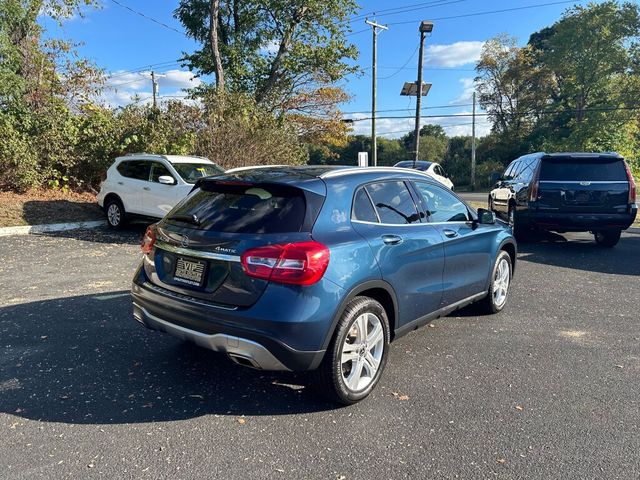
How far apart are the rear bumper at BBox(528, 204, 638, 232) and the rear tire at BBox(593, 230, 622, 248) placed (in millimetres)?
712

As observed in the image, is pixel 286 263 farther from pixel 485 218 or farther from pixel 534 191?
pixel 534 191

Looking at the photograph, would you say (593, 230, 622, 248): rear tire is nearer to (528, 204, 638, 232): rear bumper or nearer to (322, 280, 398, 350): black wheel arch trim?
(528, 204, 638, 232): rear bumper

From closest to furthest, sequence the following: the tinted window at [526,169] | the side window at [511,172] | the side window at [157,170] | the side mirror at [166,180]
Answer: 1. the tinted window at [526,169]
2. the side mirror at [166,180]
3. the side window at [157,170]
4. the side window at [511,172]

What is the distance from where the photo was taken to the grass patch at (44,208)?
11.2m

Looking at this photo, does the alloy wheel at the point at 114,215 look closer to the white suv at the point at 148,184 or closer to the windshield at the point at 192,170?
the white suv at the point at 148,184


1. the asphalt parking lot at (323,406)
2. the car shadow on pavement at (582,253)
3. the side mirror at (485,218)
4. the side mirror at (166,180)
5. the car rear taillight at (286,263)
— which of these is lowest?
the asphalt parking lot at (323,406)

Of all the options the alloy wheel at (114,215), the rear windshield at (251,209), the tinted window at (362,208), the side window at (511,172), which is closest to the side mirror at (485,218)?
the tinted window at (362,208)

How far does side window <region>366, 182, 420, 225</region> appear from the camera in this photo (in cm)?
376

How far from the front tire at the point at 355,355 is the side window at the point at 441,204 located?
1.23 metres

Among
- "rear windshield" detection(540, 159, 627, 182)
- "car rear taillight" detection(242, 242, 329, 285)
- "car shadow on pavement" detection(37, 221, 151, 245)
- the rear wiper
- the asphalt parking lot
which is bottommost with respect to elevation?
the asphalt parking lot

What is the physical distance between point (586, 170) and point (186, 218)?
7.94 meters

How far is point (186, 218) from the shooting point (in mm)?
3574

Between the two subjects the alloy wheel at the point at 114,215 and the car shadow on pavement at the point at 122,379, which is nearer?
the car shadow on pavement at the point at 122,379

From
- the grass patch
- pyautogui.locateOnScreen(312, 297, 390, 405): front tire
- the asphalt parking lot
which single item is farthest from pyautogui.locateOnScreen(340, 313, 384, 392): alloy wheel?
the grass patch
